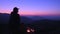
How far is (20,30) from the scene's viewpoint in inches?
261

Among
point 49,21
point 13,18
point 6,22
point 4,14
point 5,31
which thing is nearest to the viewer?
point 13,18

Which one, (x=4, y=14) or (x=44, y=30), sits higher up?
(x=4, y=14)

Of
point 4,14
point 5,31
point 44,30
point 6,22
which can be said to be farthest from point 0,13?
point 44,30

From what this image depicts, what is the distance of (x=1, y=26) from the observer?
283 inches

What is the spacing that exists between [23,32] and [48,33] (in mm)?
4983

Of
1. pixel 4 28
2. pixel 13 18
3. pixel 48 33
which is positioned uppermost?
pixel 13 18

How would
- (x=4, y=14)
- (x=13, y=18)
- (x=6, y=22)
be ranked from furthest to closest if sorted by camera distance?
1. (x=4, y=14)
2. (x=6, y=22)
3. (x=13, y=18)

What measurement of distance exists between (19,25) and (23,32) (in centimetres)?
36

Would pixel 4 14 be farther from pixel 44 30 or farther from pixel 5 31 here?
pixel 44 30

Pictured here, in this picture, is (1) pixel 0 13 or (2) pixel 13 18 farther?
(1) pixel 0 13

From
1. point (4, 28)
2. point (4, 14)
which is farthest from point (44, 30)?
point (4, 28)

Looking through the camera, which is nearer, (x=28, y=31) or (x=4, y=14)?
(x=28, y=31)

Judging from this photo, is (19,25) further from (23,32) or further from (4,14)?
(4,14)

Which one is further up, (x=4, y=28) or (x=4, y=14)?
(x=4, y=14)
